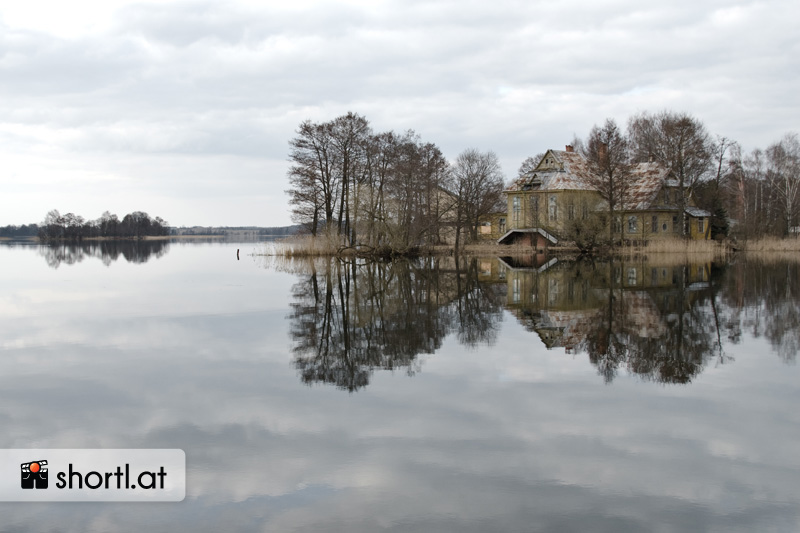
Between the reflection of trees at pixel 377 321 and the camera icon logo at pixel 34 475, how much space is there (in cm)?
383

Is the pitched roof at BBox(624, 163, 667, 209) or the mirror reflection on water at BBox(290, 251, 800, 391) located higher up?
the pitched roof at BBox(624, 163, 667, 209)

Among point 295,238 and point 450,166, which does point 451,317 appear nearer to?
point 295,238

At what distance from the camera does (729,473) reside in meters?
6.07

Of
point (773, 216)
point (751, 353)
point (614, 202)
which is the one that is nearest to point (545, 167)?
point (614, 202)

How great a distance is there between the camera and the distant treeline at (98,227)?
13288 cm

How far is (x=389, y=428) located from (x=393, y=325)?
24.3ft

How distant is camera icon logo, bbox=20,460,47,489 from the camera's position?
5930mm

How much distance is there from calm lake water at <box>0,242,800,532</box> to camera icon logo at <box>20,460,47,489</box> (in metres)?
0.46

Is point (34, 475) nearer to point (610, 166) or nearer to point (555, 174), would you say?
point (610, 166)

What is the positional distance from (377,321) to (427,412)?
740 cm

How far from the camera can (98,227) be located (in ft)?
464

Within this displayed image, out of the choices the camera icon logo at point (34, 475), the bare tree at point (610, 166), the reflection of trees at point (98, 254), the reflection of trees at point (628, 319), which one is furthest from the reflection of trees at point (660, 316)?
the reflection of trees at point (98, 254)

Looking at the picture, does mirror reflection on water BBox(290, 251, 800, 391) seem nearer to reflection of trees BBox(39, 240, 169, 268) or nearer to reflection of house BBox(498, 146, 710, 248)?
reflection of house BBox(498, 146, 710, 248)

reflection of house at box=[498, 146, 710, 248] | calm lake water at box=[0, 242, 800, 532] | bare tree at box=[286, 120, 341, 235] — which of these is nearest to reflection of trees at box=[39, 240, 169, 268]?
bare tree at box=[286, 120, 341, 235]
